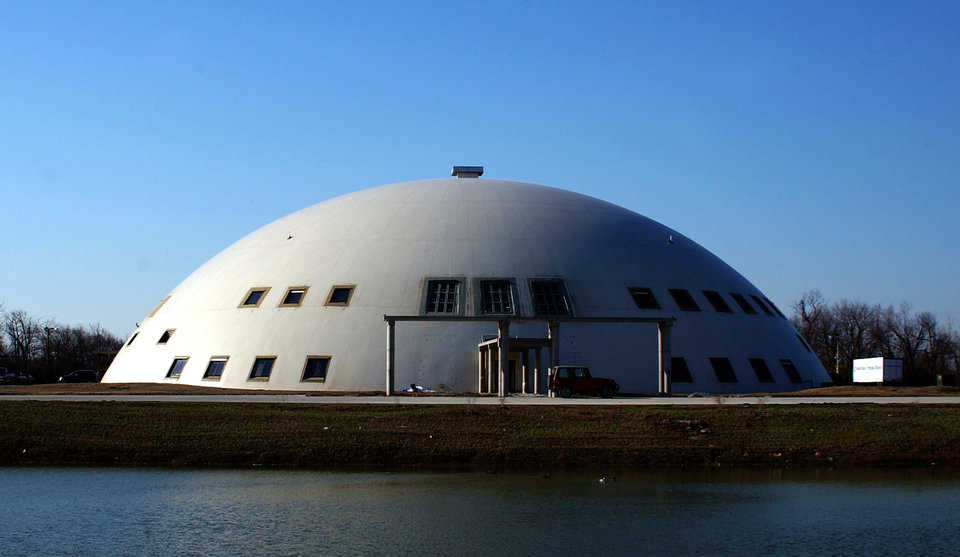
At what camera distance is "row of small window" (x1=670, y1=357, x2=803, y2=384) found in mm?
47156

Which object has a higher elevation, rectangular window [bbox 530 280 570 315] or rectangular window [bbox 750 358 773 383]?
rectangular window [bbox 530 280 570 315]

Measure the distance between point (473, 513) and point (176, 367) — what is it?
3138 centimetres

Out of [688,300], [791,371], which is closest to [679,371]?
[688,300]

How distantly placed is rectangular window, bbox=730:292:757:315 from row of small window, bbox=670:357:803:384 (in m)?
3.56

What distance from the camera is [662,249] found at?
55344mm

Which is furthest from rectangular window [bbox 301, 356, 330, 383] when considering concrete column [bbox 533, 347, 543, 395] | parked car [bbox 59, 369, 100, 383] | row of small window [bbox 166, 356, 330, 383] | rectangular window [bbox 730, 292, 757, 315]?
parked car [bbox 59, 369, 100, 383]

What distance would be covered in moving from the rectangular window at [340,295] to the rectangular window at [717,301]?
693 inches

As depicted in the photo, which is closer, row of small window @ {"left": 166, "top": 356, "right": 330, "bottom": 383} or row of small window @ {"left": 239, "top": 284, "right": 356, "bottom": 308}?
row of small window @ {"left": 166, "top": 356, "right": 330, "bottom": 383}

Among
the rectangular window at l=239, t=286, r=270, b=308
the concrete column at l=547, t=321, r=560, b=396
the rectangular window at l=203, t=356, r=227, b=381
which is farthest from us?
the rectangular window at l=239, t=286, r=270, b=308

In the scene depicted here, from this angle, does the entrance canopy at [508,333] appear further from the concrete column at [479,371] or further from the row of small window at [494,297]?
the row of small window at [494,297]

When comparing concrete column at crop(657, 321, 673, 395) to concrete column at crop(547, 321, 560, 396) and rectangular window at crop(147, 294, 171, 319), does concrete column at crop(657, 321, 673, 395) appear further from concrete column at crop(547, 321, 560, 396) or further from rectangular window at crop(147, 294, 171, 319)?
rectangular window at crop(147, 294, 171, 319)

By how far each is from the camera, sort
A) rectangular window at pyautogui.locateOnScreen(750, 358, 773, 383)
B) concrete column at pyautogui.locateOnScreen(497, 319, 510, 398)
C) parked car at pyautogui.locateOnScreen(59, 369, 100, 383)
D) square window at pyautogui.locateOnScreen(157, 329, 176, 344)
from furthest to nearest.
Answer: parked car at pyautogui.locateOnScreen(59, 369, 100, 383)
square window at pyautogui.locateOnScreen(157, 329, 176, 344)
rectangular window at pyautogui.locateOnScreen(750, 358, 773, 383)
concrete column at pyautogui.locateOnScreen(497, 319, 510, 398)

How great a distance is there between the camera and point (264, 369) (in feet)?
154

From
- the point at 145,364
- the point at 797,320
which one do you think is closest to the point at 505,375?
the point at 145,364
